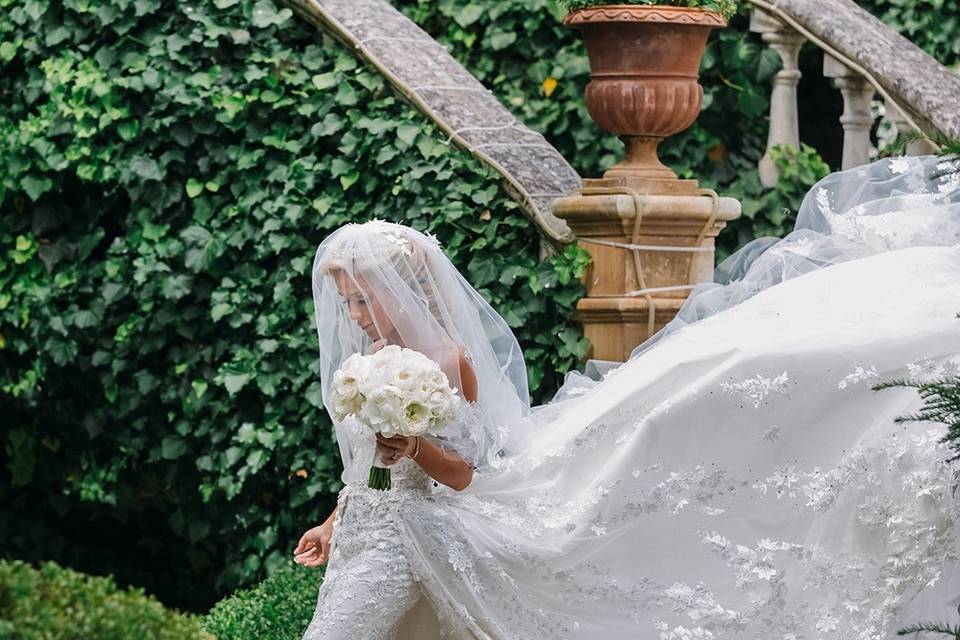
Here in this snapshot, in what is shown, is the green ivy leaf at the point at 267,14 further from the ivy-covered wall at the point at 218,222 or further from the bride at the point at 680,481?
the bride at the point at 680,481

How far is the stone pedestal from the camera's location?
4.71 m

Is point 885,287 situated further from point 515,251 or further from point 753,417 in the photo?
point 515,251

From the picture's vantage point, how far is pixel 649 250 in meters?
4.75

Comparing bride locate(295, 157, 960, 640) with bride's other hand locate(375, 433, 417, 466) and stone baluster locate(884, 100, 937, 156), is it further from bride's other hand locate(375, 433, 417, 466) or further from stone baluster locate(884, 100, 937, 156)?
A: stone baluster locate(884, 100, 937, 156)

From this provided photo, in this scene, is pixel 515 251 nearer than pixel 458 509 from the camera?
No

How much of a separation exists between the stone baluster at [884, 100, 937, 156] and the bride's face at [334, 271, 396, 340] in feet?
6.85

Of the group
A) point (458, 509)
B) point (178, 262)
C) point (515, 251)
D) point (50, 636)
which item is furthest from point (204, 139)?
point (50, 636)

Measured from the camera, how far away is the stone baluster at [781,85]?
5.53 metres

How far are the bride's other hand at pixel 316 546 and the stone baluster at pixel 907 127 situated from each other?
2285 mm

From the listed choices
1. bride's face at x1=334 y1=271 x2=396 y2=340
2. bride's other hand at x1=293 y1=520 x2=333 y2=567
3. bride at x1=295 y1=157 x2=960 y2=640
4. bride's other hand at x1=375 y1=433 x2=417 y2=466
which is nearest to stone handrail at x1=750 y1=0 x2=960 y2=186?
bride at x1=295 y1=157 x2=960 y2=640

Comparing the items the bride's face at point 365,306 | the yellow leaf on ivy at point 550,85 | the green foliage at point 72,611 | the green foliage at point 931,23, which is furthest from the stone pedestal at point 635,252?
the green foliage at point 931,23

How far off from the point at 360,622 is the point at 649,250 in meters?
1.67

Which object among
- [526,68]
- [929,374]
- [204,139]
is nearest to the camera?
[929,374]

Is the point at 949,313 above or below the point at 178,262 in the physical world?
above
